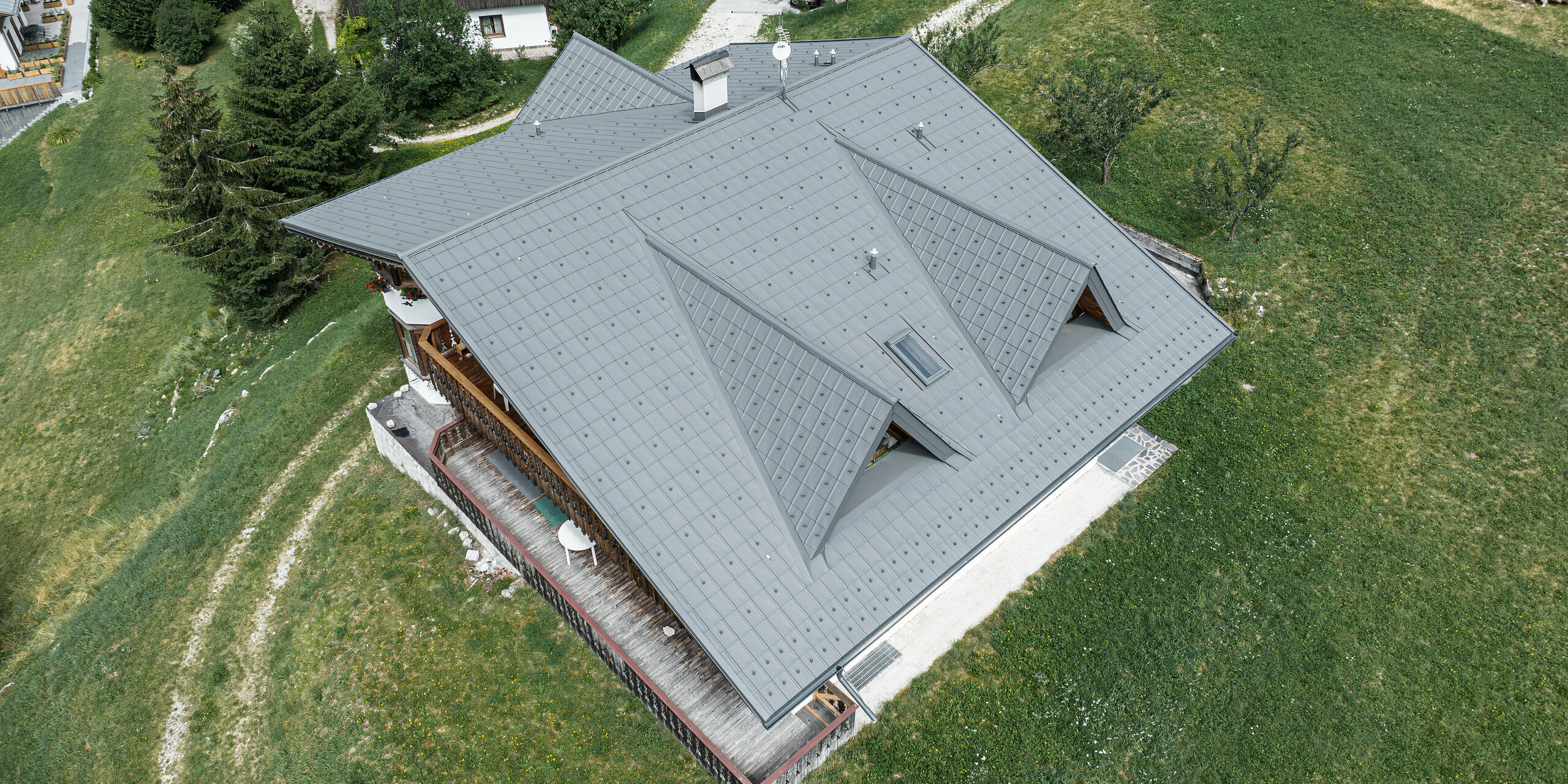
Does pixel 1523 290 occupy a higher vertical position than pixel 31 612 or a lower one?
higher

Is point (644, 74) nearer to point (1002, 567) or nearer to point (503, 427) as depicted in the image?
point (503, 427)

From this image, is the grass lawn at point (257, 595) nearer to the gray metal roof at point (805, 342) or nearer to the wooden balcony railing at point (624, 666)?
the wooden balcony railing at point (624, 666)

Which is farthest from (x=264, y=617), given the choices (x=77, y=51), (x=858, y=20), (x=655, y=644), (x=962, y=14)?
(x=77, y=51)

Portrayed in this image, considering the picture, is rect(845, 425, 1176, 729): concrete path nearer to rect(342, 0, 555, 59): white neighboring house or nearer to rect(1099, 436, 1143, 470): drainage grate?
rect(1099, 436, 1143, 470): drainage grate

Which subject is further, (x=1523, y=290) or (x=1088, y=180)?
(x=1088, y=180)

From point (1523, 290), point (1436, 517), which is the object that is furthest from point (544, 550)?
point (1523, 290)

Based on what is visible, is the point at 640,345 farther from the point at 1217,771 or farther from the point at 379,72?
the point at 379,72

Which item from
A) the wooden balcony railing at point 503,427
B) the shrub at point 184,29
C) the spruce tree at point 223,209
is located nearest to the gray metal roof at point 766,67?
the wooden balcony railing at point 503,427
